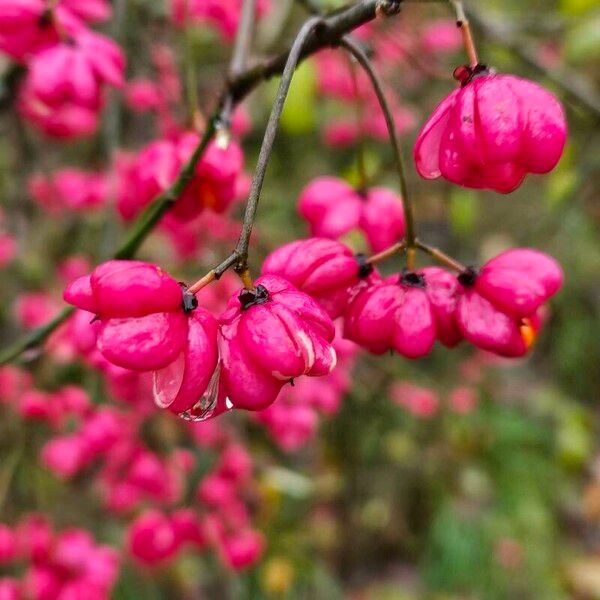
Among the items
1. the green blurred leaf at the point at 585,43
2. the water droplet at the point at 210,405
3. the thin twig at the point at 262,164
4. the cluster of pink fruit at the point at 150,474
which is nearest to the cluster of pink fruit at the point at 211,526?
the cluster of pink fruit at the point at 150,474

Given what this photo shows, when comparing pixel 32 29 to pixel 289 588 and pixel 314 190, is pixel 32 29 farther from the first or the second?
pixel 289 588

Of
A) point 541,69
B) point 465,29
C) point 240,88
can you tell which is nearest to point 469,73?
point 465,29

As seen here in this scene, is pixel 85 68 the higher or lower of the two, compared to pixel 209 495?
higher

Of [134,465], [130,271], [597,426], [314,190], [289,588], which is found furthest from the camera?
[597,426]

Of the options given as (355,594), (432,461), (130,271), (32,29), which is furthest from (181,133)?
(355,594)

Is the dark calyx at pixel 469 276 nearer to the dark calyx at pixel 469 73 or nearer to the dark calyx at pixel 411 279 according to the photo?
the dark calyx at pixel 411 279

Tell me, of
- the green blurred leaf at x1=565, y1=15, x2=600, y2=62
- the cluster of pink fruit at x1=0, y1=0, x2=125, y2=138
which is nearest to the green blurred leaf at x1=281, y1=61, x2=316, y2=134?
the green blurred leaf at x1=565, y1=15, x2=600, y2=62
